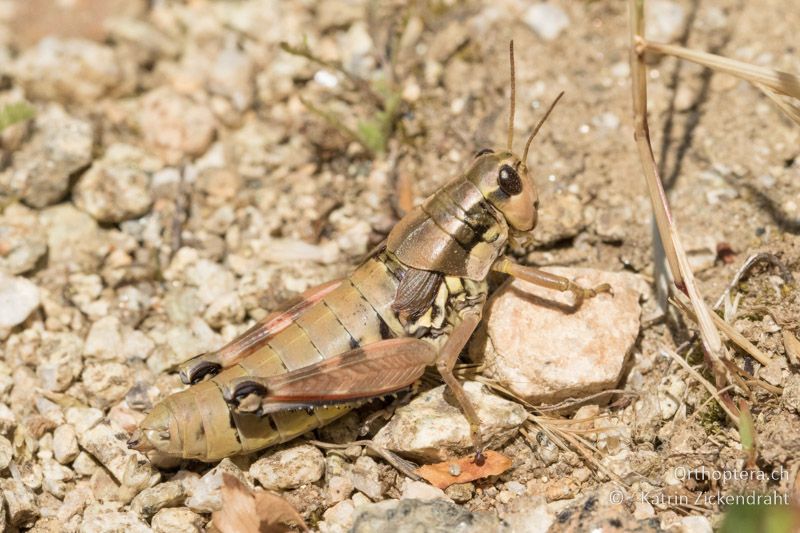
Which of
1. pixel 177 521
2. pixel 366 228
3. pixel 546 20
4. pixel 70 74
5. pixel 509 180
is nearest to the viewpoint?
pixel 177 521

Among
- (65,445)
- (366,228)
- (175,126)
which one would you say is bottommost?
(65,445)

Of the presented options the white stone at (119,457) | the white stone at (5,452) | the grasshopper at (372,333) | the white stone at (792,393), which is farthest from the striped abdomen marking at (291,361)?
the white stone at (792,393)

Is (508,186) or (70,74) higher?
(70,74)

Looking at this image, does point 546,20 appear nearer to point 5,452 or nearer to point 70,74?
point 70,74

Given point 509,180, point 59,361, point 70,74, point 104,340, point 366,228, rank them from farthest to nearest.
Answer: point 70,74 < point 366,228 < point 104,340 < point 59,361 < point 509,180

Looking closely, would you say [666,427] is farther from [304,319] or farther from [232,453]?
[232,453]

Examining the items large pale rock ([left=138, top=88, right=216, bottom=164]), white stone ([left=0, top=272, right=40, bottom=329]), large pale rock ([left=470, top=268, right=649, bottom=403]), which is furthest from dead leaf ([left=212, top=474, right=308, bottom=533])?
large pale rock ([left=138, top=88, right=216, bottom=164])

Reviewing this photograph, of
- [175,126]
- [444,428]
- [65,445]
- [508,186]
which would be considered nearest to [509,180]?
[508,186]

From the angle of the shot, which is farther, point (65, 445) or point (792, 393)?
point (65, 445)
